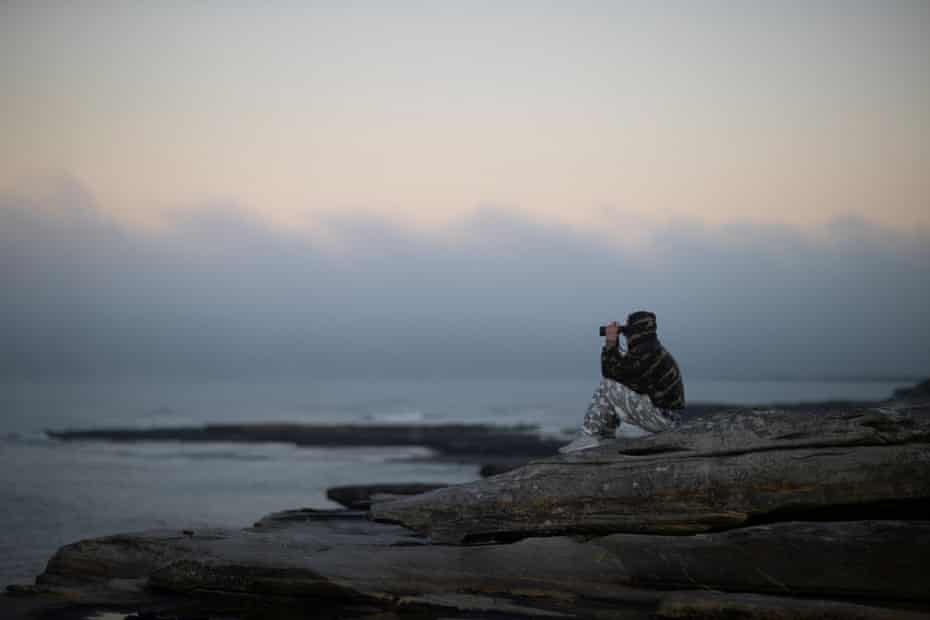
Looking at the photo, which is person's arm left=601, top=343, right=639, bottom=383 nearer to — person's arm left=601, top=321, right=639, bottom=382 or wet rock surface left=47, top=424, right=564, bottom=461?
person's arm left=601, top=321, right=639, bottom=382

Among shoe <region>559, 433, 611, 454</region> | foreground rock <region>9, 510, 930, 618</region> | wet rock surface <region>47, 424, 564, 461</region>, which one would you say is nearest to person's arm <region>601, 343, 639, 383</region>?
shoe <region>559, 433, 611, 454</region>

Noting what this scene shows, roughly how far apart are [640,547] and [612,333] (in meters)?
3.37

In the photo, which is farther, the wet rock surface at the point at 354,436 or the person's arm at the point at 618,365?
the wet rock surface at the point at 354,436

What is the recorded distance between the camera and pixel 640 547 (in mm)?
11758

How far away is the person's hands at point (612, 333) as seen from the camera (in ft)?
45.3

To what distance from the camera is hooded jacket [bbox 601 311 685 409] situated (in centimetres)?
1375

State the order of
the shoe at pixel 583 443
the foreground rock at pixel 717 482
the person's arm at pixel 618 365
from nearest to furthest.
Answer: the foreground rock at pixel 717 482, the shoe at pixel 583 443, the person's arm at pixel 618 365

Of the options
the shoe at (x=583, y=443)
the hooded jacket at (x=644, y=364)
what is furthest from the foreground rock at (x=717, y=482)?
the hooded jacket at (x=644, y=364)

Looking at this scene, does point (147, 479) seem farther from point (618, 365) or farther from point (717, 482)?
point (717, 482)

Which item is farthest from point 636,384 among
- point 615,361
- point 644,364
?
point 615,361

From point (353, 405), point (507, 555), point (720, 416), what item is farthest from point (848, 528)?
point (353, 405)

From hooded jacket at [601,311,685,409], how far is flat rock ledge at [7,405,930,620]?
1.10m

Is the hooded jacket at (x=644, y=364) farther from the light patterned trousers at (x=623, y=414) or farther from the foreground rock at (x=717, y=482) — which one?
the foreground rock at (x=717, y=482)

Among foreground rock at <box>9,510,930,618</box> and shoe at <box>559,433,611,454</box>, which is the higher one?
shoe at <box>559,433,611,454</box>
